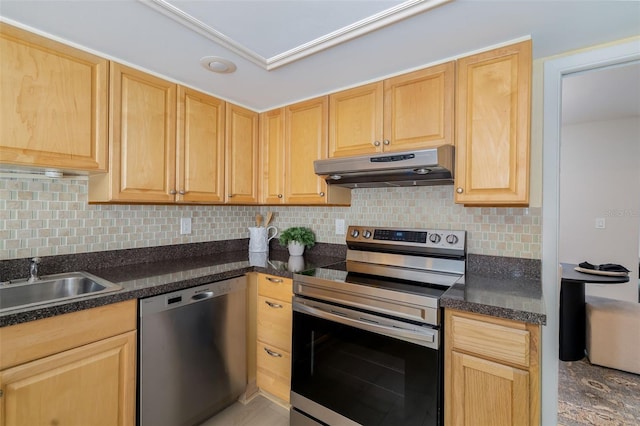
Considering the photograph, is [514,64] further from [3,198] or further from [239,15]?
[3,198]

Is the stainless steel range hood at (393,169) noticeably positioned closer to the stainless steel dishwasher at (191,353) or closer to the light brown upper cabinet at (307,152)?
the light brown upper cabinet at (307,152)

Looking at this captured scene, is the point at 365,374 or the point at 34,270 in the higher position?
the point at 34,270

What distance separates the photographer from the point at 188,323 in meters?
1.63

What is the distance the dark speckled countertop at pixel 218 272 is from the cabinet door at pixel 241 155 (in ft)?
1.63

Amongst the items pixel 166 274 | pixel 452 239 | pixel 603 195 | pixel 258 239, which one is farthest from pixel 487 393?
pixel 603 195

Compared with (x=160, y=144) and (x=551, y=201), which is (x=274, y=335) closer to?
(x=160, y=144)

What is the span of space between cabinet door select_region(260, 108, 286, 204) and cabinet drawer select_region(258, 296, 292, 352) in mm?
784

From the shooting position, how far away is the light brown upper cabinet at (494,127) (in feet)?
4.57

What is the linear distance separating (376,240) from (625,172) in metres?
3.01

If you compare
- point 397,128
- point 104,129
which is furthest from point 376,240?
point 104,129

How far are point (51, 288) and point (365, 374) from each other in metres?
1.67

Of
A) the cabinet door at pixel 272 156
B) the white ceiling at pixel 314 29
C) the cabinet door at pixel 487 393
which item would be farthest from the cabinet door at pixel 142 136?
the cabinet door at pixel 487 393

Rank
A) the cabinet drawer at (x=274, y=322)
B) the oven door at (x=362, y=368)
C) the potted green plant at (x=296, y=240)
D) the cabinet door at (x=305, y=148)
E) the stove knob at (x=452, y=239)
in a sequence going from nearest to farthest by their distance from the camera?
the oven door at (x=362, y=368) → the stove knob at (x=452, y=239) → the cabinet drawer at (x=274, y=322) → the cabinet door at (x=305, y=148) → the potted green plant at (x=296, y=240)

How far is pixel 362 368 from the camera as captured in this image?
58.8 inches
